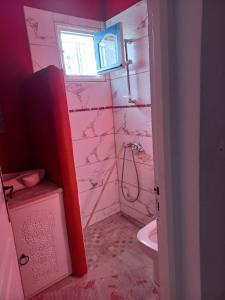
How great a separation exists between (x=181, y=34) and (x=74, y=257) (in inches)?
72.6

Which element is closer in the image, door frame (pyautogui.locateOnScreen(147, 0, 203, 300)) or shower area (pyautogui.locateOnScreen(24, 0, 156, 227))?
door frame (pyautogui.locateOnScreen(147, 0, 203, 300))

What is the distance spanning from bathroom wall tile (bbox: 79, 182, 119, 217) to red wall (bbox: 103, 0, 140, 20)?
1984mm

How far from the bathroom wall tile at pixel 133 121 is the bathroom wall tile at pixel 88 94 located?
21cm

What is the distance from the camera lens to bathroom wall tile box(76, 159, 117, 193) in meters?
2.49

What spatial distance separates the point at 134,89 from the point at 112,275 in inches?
70.7

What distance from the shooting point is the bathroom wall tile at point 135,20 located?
1.97m

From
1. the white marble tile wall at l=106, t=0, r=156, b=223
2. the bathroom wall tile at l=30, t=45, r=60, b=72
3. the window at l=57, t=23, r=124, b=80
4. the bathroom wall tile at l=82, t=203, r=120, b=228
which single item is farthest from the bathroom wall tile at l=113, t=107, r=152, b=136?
the bathroom wall tile at l=82, t=203, r=120, b=228

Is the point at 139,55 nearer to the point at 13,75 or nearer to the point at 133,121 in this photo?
the point at 133,121

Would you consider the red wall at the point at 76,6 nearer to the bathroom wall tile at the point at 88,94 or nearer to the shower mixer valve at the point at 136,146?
the bathroom wall tile at the point at 88,94

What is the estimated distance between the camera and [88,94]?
2404 mm

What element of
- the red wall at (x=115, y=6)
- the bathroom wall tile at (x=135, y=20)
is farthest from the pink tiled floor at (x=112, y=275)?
the red wall at (x=115, y=6)

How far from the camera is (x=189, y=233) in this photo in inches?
17.1

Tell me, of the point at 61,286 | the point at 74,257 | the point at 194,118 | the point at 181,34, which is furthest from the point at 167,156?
the point at 61,286

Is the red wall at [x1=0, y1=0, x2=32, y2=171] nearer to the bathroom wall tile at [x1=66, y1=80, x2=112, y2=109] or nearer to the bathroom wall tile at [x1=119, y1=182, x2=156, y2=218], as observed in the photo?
the bathroom wall tile at [x1=66, y1=80, x2=112, y2=109]
